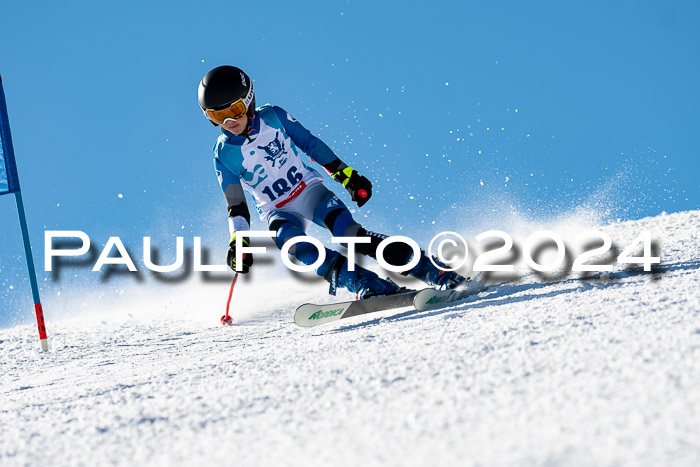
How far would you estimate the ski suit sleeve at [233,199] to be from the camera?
176 inches

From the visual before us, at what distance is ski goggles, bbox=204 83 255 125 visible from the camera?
435 cm

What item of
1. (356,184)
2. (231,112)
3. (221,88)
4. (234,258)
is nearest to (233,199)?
(234,258)

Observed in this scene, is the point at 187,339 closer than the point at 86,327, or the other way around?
the point at 187,339

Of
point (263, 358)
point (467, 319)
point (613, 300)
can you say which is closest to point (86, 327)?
point (263, 358)

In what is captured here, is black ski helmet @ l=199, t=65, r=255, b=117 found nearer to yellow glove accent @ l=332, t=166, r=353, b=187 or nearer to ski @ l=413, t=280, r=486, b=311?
yellow glove accent @ l=332, t=166, r=353, b=187

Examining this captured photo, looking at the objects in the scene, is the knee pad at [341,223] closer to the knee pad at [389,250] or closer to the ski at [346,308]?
the knee pad at [389,250]

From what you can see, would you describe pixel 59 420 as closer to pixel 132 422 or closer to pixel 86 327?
pixel 132 422

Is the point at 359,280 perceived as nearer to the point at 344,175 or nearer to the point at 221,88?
the point at 344,175

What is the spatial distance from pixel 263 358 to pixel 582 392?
166 cm

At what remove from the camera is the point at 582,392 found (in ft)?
5.22

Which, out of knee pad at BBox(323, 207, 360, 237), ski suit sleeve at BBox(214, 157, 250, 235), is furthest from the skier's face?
knee pad at BBox(323, 207, 360, 237)

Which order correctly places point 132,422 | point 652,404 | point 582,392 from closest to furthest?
1. point 652,404
2. point 582,392
3. point 132,422

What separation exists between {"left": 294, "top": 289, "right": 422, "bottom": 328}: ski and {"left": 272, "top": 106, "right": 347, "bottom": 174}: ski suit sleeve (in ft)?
3.80

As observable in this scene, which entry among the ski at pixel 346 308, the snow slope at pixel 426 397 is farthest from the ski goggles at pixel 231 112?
the snow slope at pixel 426 397
